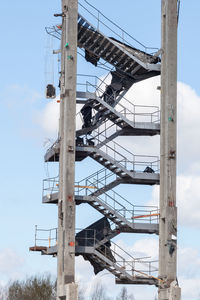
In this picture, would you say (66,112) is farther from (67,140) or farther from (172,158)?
(172,158)

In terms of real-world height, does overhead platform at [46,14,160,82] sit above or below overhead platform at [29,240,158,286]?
above

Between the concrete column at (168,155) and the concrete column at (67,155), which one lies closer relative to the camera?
the concrete column at (67,155)

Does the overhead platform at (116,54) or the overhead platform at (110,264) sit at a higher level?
the overhead platform at (116,54)

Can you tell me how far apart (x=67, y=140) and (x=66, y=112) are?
1.96m

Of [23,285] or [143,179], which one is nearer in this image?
[143,179]

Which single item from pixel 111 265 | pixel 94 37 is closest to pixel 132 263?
pixel 111 265

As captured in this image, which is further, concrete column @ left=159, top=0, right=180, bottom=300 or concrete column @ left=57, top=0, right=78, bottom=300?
concrete column @ left=159, top=0, right=180, bottom=300

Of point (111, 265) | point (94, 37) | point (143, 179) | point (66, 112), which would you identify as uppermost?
point (94, 37)

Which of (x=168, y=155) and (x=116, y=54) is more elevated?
(x=116, y=54)

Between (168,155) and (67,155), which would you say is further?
(168,155)

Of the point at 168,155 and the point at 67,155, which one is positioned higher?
the point at 168,155

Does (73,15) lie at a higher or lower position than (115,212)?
higher

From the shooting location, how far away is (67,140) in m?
63.8

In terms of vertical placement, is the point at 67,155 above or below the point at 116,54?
below
